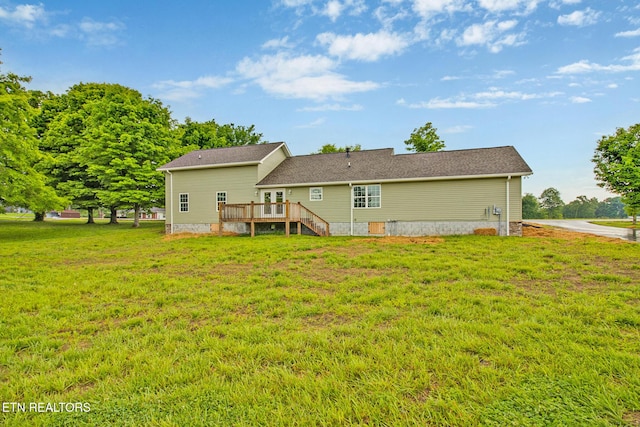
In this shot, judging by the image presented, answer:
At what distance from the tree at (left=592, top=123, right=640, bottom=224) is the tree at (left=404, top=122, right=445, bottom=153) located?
38.9 ft

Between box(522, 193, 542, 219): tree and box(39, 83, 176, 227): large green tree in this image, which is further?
box(522, 193, 542, 219): tree

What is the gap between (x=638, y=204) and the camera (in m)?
18.5

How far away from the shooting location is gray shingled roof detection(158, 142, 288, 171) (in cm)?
1773

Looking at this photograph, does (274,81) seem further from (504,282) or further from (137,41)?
(504,282)

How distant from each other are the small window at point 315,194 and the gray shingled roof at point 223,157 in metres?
3.58

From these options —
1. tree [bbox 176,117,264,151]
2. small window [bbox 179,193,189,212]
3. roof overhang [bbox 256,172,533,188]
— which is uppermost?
tree [bbox 176,117,264,151]

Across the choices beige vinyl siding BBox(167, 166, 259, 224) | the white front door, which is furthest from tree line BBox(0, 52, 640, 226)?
the white front door

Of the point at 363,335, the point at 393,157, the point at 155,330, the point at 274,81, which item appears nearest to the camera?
the point at 363,335

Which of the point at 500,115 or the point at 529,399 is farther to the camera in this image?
the point at 500,115

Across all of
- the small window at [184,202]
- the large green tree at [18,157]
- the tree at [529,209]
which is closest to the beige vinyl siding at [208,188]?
the small window at [184,202]

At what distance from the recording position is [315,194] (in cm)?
1652

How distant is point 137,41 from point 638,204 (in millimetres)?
31203

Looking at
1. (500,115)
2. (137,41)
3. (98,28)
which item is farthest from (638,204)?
(98,28)

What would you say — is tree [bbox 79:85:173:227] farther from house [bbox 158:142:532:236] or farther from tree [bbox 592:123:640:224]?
tree [bbox 592:123:640:224]
